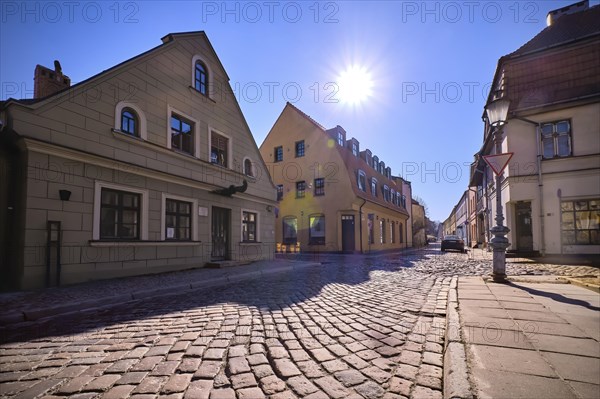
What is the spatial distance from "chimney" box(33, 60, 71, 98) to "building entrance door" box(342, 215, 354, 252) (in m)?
17.9

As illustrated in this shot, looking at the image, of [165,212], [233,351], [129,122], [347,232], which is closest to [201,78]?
[129,122]

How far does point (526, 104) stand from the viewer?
15.2m

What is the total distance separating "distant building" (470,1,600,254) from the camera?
13.8 metres

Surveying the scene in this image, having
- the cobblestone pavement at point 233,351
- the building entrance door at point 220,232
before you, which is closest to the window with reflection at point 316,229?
the building entrance door at point 220,232

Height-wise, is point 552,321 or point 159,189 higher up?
point 159,189

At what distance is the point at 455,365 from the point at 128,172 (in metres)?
9.69

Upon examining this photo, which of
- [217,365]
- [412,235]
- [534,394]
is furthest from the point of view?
[412,235]

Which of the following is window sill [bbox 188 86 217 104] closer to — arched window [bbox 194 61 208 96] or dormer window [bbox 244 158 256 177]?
arched window [bbox 194 61 208 96]

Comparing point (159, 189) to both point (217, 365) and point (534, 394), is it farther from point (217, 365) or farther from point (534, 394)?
point (534, 394)

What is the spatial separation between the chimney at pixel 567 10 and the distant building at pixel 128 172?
61.8 feet

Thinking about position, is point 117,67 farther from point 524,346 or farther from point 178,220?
point 524,346

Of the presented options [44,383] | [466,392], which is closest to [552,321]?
[466,392]

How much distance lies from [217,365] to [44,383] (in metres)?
1.43

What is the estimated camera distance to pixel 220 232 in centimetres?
1353
